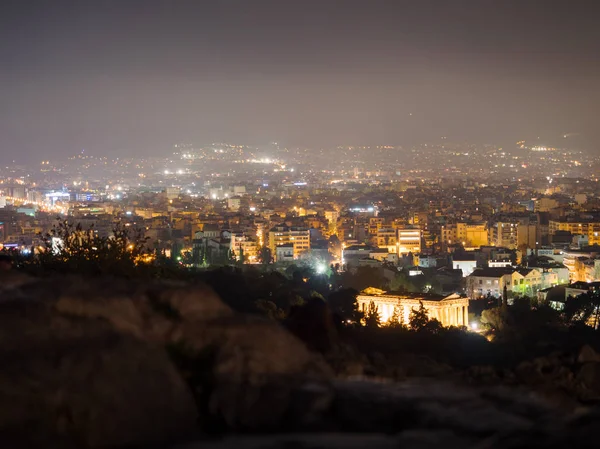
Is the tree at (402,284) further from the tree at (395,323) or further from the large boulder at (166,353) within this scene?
the large boulder at (166,353)

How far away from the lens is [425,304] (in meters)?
22.2

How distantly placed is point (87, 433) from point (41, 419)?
18 centimetres

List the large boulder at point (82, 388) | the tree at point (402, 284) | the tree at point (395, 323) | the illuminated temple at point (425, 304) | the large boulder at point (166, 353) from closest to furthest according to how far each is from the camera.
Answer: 1. the large boulder at point (82, 388)
2. the large boulder at point (166, 353)
3. the tree at point (395, 323)
4. the illuminated temple at point (425, 304)
5. the tree at point (402, 284)

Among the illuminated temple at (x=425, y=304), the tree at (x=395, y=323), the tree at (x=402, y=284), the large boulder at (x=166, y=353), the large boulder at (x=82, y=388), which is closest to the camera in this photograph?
the large boulder at (x=82, y=388)

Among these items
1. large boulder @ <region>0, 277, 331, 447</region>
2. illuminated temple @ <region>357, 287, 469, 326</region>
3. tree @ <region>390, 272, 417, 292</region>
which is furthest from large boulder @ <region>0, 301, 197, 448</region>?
tree @ <region>390, 272, 417, 292</region>

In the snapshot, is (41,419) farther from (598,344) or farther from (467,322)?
(467,322)

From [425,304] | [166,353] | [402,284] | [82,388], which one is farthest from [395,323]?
[402,284]

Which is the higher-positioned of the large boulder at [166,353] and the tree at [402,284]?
the large boulder at [166,353]

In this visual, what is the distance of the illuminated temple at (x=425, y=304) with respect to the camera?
71.3 ft

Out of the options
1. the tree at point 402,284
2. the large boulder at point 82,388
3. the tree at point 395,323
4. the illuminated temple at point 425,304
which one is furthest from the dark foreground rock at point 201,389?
the tree at point 402,284

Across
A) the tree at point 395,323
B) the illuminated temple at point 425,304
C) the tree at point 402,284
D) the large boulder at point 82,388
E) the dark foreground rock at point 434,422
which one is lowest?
the tree at point 402,284

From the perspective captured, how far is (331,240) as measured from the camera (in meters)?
50.1

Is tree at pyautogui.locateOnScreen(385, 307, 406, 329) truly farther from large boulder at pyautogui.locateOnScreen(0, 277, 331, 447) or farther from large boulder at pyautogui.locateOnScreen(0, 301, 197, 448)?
large boulder at pyautogui.locateOnScreen(0, 301, 197, 448)

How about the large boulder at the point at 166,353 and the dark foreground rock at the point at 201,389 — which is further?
the large boulder at the point at 166,353
